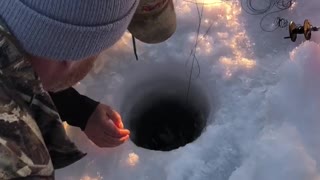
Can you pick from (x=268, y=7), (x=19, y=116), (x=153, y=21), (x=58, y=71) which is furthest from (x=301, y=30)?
(x=19, y=116)

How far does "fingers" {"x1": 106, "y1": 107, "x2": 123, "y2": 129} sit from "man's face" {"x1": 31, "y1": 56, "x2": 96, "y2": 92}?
0.41 metres

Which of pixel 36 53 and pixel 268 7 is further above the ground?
pixel 36 53

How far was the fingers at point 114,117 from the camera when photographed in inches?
55.4

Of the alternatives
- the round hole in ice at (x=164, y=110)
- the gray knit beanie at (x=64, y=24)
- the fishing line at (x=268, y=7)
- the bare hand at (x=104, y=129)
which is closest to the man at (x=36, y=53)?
the gray knit beanie at (x=64, y=24)

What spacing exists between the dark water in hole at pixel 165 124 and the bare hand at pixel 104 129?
22cm

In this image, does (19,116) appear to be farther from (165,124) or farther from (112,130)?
(165,124)

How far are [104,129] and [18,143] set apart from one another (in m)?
0.59

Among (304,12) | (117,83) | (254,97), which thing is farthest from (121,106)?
(304,12)

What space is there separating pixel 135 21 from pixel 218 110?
14.0 inches

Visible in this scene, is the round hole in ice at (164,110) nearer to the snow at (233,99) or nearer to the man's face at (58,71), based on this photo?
the snow at (233,99)

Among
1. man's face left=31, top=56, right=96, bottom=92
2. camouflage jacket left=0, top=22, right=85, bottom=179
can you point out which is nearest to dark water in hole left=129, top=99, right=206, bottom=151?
man's face left=31, top=56, right=96, bottom=92

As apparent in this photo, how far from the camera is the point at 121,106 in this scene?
1.55 metres

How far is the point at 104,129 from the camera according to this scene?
4.54 ft

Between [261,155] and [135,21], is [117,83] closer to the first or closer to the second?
[135,21]
